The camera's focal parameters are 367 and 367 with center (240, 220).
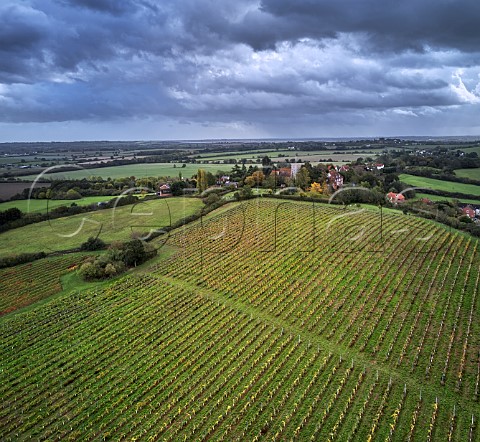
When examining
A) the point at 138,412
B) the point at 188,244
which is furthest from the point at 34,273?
the point at 138,412

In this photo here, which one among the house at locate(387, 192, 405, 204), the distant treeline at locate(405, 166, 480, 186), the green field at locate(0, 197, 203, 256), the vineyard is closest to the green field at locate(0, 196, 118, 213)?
the green field at locate(0, 197, 203, 256)

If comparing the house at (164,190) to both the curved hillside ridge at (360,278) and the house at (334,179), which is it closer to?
the curved hillside ridge at (360,278)

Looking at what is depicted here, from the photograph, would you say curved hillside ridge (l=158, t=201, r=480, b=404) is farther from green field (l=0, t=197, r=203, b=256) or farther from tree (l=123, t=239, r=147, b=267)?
green field (l=0, t=197, r=203, b=256)

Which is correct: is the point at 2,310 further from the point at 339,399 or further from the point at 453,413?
the point at 453,413

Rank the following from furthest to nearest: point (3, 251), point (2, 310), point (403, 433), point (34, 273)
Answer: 1. point (3, 251)
2. point (34, 273)
3. point (2, 310)
4. point (403, 433)

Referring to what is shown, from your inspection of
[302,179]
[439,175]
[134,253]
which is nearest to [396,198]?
[302,179]
